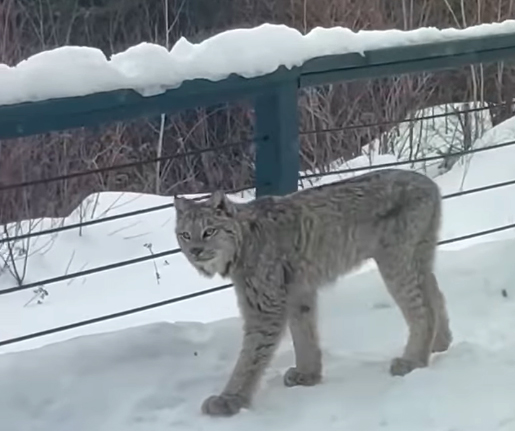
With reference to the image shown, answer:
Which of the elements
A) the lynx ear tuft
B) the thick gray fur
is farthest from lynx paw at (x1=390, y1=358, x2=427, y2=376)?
the lynx ear tuft

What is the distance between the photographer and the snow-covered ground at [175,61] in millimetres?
3680

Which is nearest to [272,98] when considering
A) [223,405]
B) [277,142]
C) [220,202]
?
[277,142]

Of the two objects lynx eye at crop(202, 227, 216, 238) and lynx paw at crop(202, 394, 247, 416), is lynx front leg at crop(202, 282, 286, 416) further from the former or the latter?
lynx eye at crop(202, 227, 216, 238)

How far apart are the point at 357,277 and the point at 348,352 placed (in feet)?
2.38

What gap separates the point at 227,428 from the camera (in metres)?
3.65

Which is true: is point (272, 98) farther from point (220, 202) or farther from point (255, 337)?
point (255, 337)

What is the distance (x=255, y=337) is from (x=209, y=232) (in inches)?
15.3

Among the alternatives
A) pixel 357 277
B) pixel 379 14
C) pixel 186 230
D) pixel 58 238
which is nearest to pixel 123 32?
pixel 379 14

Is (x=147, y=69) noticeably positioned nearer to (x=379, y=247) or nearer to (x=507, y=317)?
(x=379, y=247)

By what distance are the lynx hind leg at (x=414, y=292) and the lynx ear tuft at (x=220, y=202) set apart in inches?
24.8

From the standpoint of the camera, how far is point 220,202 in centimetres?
389

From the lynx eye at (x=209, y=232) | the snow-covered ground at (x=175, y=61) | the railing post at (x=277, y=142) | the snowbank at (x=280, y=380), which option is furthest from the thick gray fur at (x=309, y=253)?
the snow-covered ground at (x=175, y=61)

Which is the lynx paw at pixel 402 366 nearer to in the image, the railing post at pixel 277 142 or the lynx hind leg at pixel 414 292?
the lynx hind leg at pixel 414 292

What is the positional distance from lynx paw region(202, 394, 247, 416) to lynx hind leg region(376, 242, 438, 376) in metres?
0.65
